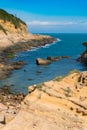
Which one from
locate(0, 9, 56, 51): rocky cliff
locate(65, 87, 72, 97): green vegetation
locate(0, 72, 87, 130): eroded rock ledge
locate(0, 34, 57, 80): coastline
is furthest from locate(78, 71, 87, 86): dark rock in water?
locate(0, 9, 56, 51): rocky cliff

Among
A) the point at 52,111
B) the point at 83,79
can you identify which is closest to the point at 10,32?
the point at 83,79

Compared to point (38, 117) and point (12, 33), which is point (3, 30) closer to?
point (12, 33)

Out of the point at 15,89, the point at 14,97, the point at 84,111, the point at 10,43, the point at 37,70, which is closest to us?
the point at 84,111

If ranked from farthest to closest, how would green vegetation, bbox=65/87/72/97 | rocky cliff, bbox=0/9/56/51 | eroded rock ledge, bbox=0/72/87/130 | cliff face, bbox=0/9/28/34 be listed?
cliff face, bbox=0/9/28/34, rocky cliff, bbox=0/9/56/51, green vegetation, bbox=65/87/72/97, eroded rock ledge, bbox=0/72/87/130

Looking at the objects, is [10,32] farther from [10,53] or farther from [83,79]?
[83,79]

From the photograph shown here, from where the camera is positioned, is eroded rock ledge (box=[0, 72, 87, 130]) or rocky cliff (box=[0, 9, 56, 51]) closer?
eroded rock ledge (box=[0, 72, 87, 130])

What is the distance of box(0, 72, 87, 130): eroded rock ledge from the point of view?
1301cm

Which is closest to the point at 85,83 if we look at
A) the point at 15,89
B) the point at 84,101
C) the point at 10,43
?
the point at 84,101

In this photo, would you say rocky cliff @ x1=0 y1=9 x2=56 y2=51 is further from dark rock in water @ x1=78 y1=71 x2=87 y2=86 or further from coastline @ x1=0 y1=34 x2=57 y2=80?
dark rock in water @ x1=78 y1=71 x2=87 y2=86

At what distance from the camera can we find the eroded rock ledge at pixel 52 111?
42.7 feet

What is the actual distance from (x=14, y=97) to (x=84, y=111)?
75.5 ft

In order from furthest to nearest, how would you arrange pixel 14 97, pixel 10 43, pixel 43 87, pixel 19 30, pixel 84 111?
pixel 19 30
pixel 10 43
pixel 14 97
pixel 43 87
pixel 84 111

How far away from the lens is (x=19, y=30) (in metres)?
124

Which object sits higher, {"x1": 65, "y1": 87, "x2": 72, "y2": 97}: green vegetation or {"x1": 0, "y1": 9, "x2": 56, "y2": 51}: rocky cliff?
{"x1": 65, "y1": 87, "x2": 72, "y2": 97}: green vegetation
